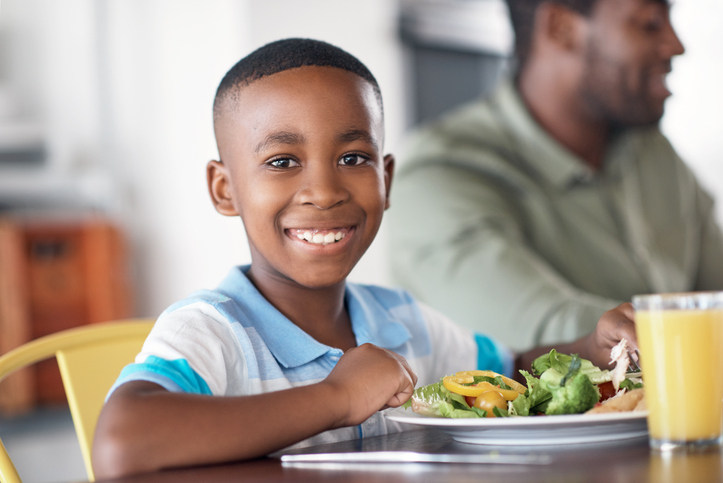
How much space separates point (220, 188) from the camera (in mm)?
1026

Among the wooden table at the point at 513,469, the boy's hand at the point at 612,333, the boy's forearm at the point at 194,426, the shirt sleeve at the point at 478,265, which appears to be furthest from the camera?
the shirt sleeve at the point at 478,265

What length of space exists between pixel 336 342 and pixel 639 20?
1.51 m

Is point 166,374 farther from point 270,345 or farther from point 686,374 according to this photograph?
point 686,374

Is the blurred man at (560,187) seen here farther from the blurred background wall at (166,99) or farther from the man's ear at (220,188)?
the man's ear at (220,188)

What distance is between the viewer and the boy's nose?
88cm

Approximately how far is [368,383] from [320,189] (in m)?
0.28

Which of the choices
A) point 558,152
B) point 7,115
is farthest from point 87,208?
point 558,152

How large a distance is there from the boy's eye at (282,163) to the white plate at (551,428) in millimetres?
379

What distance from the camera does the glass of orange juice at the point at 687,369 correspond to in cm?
57

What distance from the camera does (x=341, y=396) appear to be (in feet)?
2.18

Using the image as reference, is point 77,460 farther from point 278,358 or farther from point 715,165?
point 715,165

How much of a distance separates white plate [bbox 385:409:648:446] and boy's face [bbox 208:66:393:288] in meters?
0.33

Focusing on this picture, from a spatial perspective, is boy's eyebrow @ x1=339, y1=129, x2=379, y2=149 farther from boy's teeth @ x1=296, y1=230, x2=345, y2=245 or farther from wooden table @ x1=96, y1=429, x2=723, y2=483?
wooden table @ x1=96, y1=429, x2=723, y2=483

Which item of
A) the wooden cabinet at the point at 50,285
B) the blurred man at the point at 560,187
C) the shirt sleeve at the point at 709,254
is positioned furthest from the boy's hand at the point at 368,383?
the wooden cabinet at the point at 50,285
